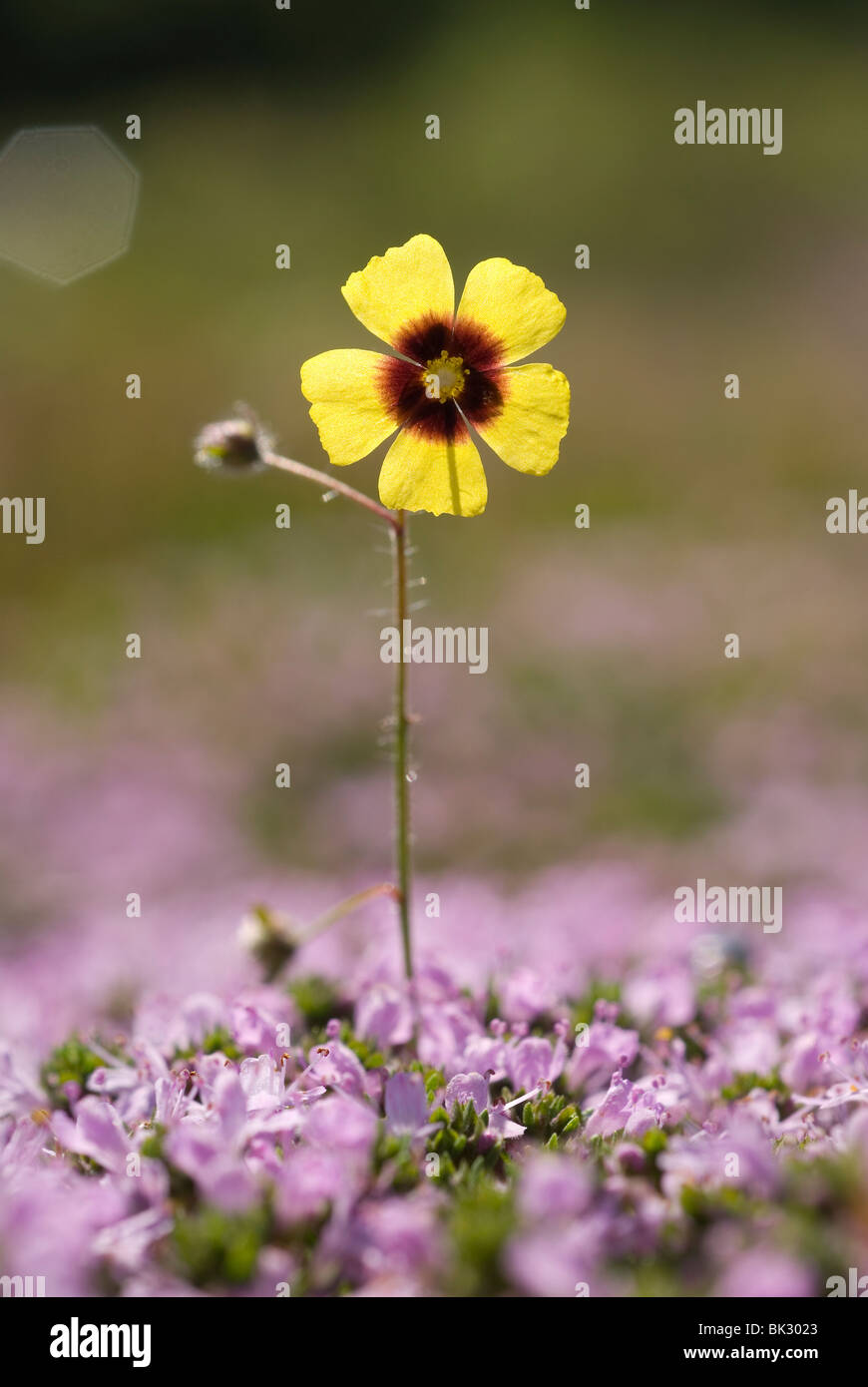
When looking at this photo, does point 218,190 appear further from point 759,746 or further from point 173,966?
point 173,966

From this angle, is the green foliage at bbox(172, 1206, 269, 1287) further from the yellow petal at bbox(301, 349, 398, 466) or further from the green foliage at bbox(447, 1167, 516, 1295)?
the yellow petal at bbox(301, 349, 398, 466)

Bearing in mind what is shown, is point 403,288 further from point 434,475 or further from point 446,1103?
point 446,1103

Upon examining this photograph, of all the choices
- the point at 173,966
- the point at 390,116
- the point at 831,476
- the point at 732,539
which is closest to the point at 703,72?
the point at 390,116

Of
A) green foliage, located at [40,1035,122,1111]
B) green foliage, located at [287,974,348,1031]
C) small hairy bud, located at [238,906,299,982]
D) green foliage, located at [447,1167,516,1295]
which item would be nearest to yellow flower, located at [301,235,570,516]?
small hairy bud, located at [238,906,299,982]

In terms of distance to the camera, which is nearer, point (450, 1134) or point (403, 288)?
point (450, 1134)

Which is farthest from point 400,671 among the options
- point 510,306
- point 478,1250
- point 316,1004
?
point 478,1250

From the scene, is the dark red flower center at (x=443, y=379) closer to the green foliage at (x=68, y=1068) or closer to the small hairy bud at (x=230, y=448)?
the small hairy bud at (x=230, y=448)
